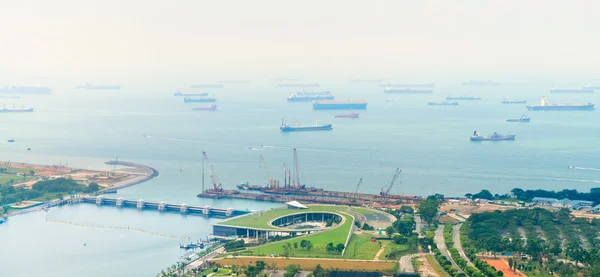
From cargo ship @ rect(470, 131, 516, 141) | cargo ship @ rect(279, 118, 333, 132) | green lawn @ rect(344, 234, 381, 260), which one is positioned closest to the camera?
green lawn @ rect(344, 234, 381, 260)

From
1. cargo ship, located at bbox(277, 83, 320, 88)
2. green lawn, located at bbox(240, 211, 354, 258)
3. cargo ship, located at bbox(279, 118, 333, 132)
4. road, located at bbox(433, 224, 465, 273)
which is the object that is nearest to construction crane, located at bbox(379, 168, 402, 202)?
road, located at bbox(433, 224, 465, 273)

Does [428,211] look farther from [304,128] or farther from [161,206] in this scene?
[304,128]

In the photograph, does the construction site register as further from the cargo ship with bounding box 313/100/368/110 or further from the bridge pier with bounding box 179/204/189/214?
the cargo ship with bounding box 313/100/368/110

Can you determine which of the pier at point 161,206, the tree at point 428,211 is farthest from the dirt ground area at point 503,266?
the pier at point 161,206

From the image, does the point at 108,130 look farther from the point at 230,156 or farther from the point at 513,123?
the point at 513,123

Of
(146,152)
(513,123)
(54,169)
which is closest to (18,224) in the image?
(54,169)

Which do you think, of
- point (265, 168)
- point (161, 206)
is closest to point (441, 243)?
point (161, 206)

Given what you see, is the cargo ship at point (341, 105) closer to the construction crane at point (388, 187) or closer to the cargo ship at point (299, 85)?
the construction crane at point (388, 187)
